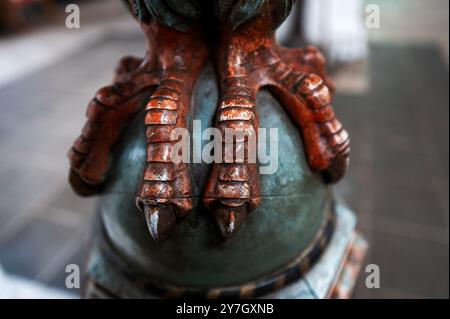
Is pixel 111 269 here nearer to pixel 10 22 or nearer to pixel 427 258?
pixel 427 258

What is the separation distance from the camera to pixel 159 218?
71cm

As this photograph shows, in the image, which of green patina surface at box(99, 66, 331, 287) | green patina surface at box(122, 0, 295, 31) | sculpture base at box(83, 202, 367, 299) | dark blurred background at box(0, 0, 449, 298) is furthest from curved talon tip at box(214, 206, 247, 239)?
dark blurred background at box(0, 0, 449, 298)

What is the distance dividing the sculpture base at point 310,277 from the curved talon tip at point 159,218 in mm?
216

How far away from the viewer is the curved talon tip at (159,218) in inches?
27.9

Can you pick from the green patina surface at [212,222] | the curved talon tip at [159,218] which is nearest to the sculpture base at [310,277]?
the green patina surface at [212,222]

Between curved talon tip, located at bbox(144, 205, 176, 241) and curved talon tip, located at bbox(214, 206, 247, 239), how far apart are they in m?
0.09

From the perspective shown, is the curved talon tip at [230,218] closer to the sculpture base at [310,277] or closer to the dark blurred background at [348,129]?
the sculpture base at [310,277]

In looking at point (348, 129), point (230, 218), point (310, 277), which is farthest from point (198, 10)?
point (348, 129)

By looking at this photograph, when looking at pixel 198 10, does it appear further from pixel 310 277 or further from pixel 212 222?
pixel 310 277

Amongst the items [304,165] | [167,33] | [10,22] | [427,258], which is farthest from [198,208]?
[10,22]

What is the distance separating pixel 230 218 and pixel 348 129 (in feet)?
7.41
